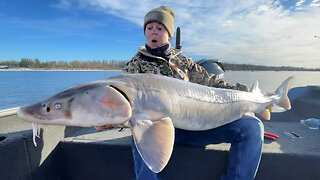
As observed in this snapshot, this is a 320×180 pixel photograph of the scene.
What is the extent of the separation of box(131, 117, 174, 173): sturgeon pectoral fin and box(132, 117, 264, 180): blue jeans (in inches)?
12.4

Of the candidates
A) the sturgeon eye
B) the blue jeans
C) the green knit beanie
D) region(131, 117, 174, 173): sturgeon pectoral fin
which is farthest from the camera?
the green knit beanie

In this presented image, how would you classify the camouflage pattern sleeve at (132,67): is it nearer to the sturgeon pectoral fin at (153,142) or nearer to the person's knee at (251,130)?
the sturgeon pectoral fin at (153,142)

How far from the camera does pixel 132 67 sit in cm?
204

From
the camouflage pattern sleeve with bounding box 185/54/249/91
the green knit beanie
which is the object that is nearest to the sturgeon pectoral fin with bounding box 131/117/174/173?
the camouflage pattern sleeve with bounding box 185/54/249/91

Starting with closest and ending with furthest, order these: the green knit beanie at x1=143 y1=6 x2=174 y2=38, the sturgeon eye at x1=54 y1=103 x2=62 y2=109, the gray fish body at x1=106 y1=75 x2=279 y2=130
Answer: the sturgeon eye at x1=54 y1=103 x2=62 y2=109 < the gray fish body at x1=106 y1=75 x2=279 y2=130 < the green knit beanie at x1=143 y1=6 x2=174 y2=38

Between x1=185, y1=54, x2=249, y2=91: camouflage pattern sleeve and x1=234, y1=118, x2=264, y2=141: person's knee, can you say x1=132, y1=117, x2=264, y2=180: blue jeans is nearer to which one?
x1=234, y1=118, x2=264, y2=141: person's knee

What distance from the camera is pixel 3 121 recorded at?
75.2 inches

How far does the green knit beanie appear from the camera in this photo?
2.19 m

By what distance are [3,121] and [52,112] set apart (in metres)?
1.25

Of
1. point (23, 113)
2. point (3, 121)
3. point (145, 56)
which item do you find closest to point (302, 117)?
point (145, 56)

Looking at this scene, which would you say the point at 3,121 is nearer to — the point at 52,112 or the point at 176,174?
the point at 52,112

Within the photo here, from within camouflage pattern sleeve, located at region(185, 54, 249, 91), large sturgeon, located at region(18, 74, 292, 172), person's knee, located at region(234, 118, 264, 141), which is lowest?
person's knee, located at region(234, 118, 264, 141)

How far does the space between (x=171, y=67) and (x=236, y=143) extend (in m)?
0.99

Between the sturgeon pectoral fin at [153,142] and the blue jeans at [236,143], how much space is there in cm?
31
